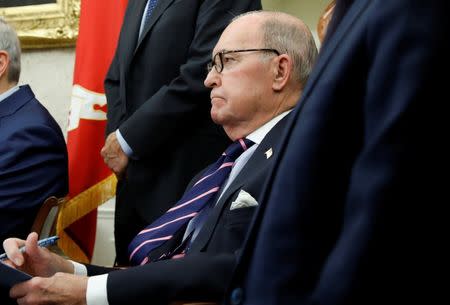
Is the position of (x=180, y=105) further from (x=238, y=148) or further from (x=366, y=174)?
(x=366, y=174)

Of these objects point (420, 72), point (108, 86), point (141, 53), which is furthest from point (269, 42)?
point (420, 72)

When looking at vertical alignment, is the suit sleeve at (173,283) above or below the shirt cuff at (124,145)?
above

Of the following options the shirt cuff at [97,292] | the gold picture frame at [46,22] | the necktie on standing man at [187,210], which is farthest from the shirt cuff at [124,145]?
the gold picture frame at [46,22]

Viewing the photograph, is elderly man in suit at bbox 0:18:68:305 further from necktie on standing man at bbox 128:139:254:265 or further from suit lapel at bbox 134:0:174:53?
necktie on standing man at bbox 128:139:254:265

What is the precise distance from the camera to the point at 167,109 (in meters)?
2.71

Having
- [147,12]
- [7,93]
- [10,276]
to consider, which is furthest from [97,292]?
[7,93]

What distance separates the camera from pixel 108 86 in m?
3.17

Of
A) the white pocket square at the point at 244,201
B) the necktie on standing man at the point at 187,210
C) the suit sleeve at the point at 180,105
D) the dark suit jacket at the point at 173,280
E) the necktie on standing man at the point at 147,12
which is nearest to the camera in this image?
the dark suit jacket at the point at 173,280

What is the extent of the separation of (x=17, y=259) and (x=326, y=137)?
117 centimetres

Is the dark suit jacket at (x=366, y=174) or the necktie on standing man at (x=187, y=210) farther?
the necktie on standing man at (x=187, y=210)

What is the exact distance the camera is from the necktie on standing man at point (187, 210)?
2.08m

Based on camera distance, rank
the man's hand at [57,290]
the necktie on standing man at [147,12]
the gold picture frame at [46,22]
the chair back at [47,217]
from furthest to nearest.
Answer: the gold picture frame at [46,22] → the necktie on standing man at [147,12] → the chair back at [47,217] → the man's hand at [57,290]

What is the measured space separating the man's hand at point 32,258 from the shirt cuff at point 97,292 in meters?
0.30

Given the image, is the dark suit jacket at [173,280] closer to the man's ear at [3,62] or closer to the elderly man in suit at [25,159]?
the elderly man in suit at [25,159]
